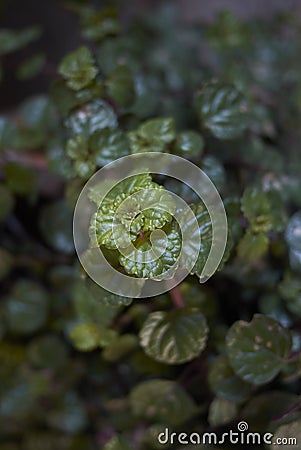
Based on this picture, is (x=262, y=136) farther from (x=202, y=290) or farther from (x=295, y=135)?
(x=202, y=290)

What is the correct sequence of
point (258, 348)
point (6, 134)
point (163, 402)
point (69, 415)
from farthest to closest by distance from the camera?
point (69, 415) → point (6, 134) → point (163, 402) → point (258, 348)

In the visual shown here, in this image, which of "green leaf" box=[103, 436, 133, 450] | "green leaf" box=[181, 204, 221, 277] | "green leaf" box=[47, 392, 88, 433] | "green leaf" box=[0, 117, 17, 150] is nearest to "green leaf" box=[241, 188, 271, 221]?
"green leaf" box=[181, 204, 221, 277]

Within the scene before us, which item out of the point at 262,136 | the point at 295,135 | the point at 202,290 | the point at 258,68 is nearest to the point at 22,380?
the point at 202,290

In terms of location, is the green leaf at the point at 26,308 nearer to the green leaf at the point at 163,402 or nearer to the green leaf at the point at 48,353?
the green leaf at the point at 48,353

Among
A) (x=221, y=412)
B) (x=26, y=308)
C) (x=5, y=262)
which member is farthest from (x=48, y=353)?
(x=221, y=412)

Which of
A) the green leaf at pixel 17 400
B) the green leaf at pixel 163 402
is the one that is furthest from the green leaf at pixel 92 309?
the green leaf at pixel 17 400

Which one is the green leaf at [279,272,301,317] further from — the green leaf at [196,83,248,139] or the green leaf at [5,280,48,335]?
A: the green leaf at [5,280,48,335]

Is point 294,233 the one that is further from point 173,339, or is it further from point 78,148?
point 78,148
